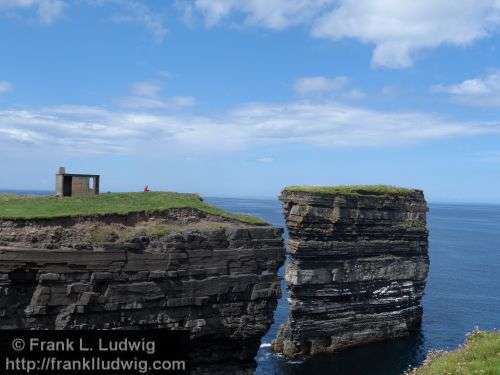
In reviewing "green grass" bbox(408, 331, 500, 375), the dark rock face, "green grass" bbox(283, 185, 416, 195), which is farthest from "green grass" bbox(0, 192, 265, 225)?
"green grass" bbox(283, 185, 416, 195)

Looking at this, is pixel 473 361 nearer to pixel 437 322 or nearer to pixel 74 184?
pixel 74 184

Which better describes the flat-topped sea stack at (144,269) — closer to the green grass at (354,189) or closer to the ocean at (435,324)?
the ocean at (435,324)

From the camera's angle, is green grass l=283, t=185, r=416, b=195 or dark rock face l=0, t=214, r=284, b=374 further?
green grass l=283, t=185, r=416, b=195

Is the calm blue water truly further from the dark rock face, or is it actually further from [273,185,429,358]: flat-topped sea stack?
the dark rock face

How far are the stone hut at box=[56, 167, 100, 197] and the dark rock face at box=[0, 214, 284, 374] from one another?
6513mm

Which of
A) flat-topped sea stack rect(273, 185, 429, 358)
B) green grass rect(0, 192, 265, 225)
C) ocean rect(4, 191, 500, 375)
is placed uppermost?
green grass rect(0, 192, 265, 225)

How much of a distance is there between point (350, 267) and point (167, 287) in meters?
26.0

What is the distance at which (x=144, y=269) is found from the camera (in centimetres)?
2391

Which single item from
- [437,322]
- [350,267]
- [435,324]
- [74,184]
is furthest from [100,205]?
[437,322]

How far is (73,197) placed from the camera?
1096 inches

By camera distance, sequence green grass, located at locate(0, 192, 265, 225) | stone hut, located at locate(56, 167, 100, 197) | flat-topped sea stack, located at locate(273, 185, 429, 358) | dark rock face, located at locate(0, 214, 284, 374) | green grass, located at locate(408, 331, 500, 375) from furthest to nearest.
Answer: flat-topped sea stack, located at locate(273, 185, 429, 358)
stone hut, located at locate(56, 167, 100, 197)
green grass, located at locate(0, 192, 265, 225)
dark rock face, located at locate(0, 214, 284, 374)
green grass, located at locate(408, 331, 500, 375)

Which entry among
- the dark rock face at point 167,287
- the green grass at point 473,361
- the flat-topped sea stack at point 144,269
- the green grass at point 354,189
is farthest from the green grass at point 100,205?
the green grass at point 354,189

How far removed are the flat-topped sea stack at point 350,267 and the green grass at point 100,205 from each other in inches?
699

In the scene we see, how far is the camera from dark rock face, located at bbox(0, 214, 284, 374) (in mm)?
21984
